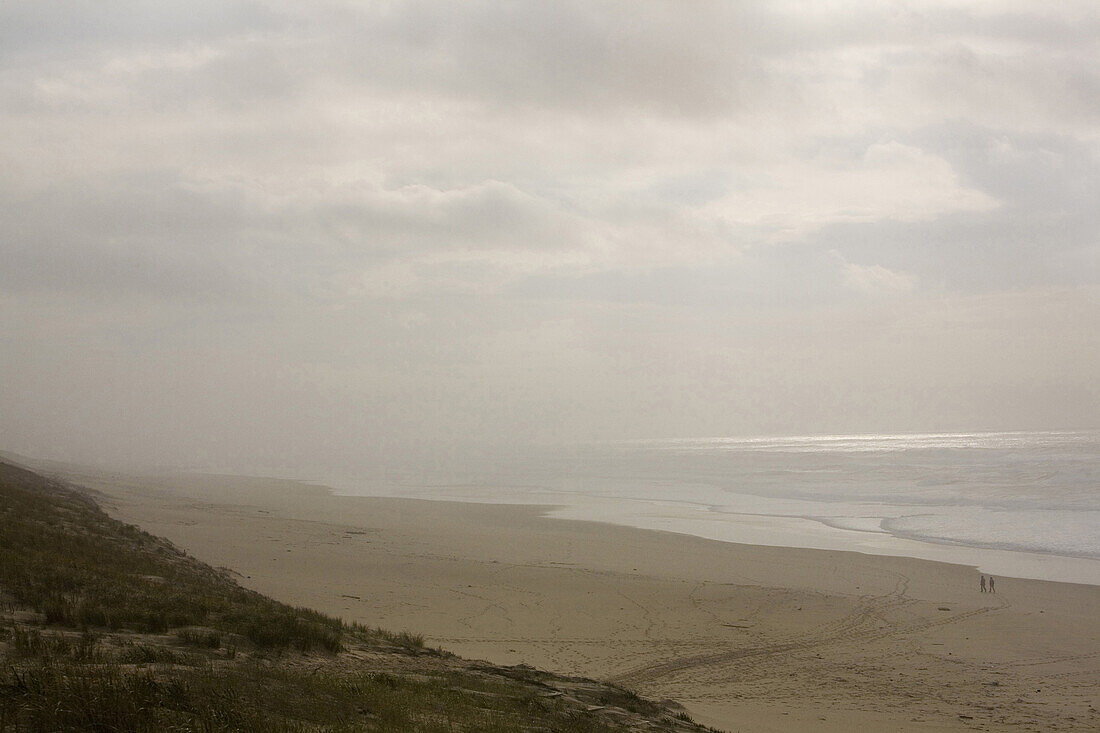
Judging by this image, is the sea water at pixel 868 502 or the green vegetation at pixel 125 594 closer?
the green vegetation at pixel 125 594

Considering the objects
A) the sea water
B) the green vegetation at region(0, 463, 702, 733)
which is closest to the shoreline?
the sea water

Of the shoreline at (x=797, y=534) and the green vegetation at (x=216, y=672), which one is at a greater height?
the green vegetation at (x=216, y=672)

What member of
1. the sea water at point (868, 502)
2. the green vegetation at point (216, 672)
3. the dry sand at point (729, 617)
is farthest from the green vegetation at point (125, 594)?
the sea water at point (868, 502)

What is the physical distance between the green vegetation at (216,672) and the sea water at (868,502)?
69.3 ft

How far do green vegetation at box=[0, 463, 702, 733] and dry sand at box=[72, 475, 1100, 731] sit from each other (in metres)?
2.81

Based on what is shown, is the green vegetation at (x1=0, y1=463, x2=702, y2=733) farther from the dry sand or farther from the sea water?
the sea water

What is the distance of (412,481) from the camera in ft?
238

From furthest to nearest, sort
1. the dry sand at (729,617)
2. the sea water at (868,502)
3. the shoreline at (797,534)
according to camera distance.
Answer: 1. the sea water at (868,502)
2. the shoreline at (797,534)
3. the dry sand at (729,617)

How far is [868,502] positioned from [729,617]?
114 feet

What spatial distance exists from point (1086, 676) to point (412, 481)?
212 feet

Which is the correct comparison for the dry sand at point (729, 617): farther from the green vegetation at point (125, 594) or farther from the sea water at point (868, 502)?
the sea water at point (868, 502)

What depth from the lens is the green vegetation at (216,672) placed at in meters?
5.47

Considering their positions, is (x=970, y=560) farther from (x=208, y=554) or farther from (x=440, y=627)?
(x=208, y=554)

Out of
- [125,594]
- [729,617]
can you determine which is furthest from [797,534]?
[125,594]
